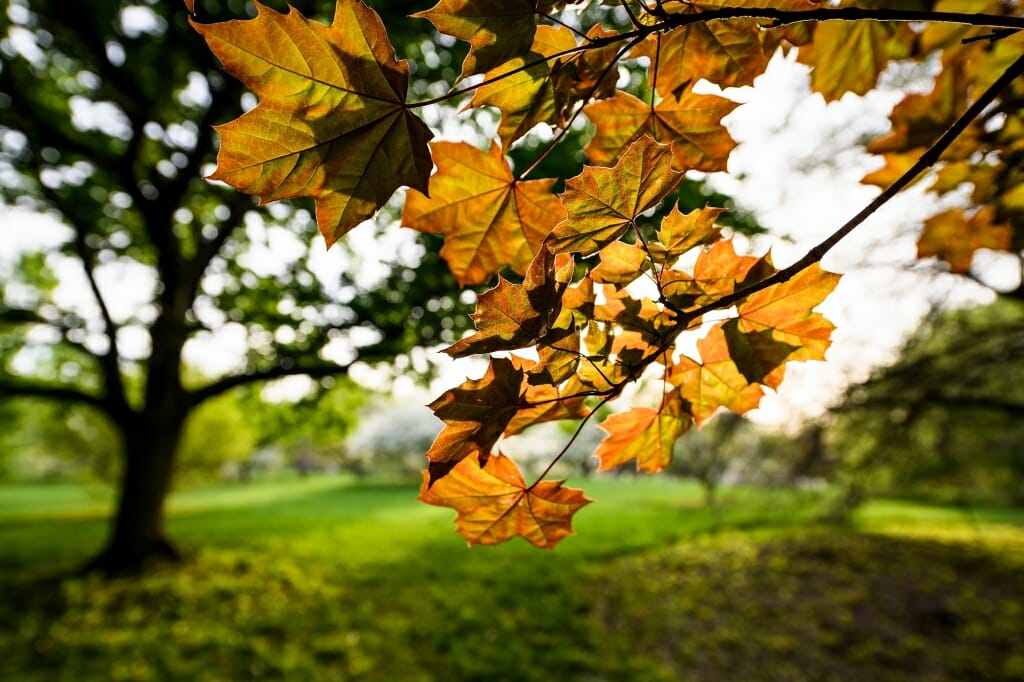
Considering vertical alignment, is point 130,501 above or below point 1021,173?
below

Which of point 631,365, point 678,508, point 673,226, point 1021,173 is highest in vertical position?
point 1021,173

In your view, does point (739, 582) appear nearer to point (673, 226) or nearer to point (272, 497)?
point (673, 226)

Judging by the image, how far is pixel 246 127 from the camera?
52 centimetres

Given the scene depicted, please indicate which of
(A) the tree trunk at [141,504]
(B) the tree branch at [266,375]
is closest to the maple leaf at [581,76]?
(B) the tree branch at [266,375]

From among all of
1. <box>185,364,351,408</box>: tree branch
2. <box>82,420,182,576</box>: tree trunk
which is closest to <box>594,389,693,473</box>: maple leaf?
<box>185,364,351,408</box>: tree branch

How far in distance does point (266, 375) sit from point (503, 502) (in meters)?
5.40

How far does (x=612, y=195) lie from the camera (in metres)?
0.56

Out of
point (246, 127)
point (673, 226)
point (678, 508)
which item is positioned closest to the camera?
point (246, 127)

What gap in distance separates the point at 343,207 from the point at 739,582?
27.5ft

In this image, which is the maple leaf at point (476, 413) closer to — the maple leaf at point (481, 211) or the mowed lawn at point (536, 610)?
the maple leaf at point (481, 211)

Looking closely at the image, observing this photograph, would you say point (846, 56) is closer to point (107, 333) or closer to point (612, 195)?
point (612, 195)

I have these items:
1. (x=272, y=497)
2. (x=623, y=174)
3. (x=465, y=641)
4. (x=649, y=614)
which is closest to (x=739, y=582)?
(x=649, y=614)

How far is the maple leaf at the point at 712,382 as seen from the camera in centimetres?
73

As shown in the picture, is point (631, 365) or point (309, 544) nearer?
point (631, 365)
